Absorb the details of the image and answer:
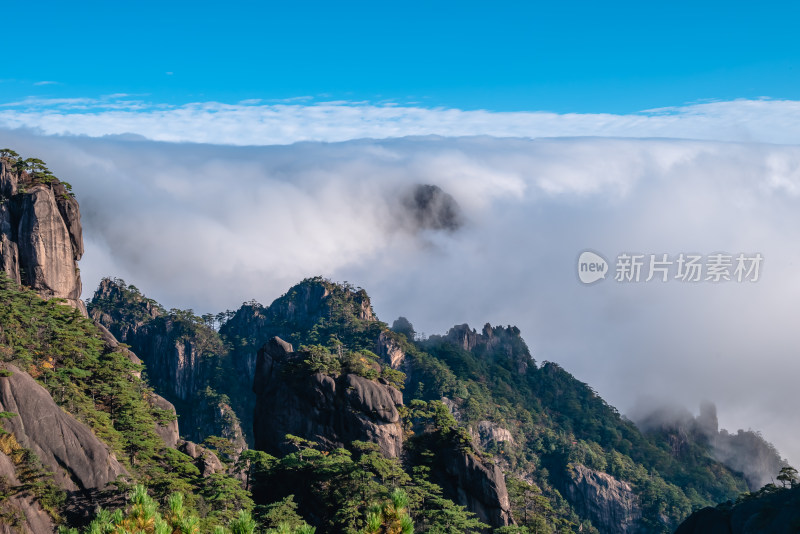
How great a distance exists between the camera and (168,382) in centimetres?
14700

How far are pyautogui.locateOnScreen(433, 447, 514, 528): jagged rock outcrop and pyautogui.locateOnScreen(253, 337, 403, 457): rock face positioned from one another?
6.72 m

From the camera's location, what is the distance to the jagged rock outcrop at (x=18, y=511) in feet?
153

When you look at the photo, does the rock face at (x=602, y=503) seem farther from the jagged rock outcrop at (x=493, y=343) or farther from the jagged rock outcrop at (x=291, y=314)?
the jagged rock outcrop at (x=291, y=314)

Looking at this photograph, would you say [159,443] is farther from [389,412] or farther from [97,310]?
[97,310]

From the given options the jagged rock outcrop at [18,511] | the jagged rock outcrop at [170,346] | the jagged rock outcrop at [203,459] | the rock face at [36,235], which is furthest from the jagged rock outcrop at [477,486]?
the jagged rock outcrop at [170,346]

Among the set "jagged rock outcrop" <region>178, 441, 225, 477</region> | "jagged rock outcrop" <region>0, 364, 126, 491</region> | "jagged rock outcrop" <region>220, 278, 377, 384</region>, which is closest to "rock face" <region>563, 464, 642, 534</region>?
"jagged rock outcrop" <region>220, 278, 377, 384</region>

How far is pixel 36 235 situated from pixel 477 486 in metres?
55.2

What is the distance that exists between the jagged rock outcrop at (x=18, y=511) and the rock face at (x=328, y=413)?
3376cm

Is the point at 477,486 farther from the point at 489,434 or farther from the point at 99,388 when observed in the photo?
the point at 489,434

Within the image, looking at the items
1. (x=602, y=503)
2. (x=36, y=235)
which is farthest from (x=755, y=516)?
Answer: (x=36, y=235)

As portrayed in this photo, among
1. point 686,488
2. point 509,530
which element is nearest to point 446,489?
point 509,530

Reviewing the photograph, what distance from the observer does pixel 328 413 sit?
83.2 metres

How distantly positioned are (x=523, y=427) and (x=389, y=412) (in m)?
66.4

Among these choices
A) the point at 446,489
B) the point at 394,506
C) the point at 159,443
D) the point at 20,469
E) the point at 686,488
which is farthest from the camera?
the point at 686,488
